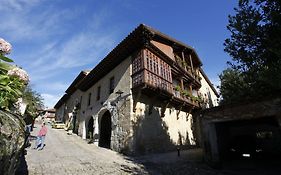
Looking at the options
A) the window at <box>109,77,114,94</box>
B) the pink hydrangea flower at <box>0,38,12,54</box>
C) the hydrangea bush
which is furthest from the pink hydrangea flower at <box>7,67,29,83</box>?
the window at <box>109,77,114,94</box>

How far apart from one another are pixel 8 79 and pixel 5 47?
1.84 feet

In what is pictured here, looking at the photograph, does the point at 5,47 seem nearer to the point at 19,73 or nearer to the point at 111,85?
the point at 19,73

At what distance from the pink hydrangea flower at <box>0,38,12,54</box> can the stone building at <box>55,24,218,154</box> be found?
27.9 ft

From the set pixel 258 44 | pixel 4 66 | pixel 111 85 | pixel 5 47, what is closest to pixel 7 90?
pixel 4 66

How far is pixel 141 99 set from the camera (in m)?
12.5

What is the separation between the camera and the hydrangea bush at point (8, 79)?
2852 mm

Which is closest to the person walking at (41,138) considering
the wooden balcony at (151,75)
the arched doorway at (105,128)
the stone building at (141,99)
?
the stone building at (141,99)

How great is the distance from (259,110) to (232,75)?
46.4 feet

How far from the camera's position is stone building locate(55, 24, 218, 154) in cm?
1190

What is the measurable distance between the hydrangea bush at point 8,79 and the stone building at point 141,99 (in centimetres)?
838

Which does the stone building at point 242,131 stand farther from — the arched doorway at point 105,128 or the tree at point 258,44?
the arched doorway at point 105,128

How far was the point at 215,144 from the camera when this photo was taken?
910 cm

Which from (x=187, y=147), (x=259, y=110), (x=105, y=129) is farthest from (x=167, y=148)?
(x=259, y=110)

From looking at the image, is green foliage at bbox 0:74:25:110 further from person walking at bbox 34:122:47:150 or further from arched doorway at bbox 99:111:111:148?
arched doorway at bbox 99:111:111:148
